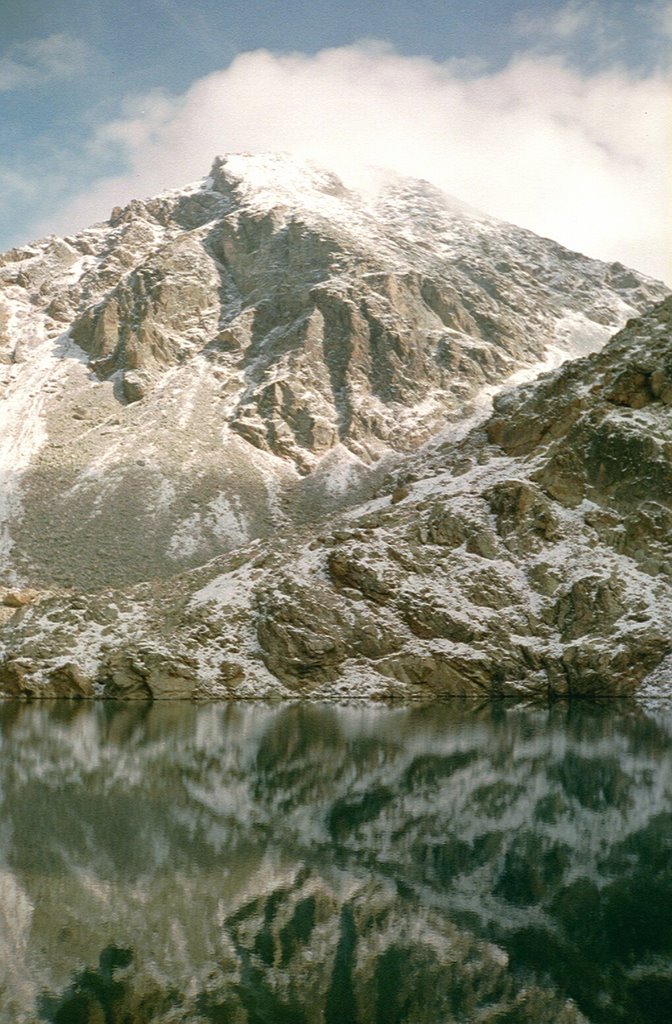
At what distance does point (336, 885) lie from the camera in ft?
61.1

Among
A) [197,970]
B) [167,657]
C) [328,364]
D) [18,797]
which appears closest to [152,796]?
[18,797]

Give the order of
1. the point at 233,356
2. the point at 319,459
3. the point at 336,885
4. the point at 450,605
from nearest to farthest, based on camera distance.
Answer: the point at 336,885
the point at 450,605
the point at 319,459
the point at 233,356

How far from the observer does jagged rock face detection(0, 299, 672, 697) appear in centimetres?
6431

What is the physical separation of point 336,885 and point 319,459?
12087 cm

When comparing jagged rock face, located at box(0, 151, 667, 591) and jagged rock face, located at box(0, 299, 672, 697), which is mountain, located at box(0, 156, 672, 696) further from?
jagged rock face, located at box(0, 151, 667, 591)

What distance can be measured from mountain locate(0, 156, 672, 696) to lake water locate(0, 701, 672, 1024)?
2910 cm

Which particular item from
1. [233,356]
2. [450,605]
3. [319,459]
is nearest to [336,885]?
[450,605]

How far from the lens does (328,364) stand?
501 feet

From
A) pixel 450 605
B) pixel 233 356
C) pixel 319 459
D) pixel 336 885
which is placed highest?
pixel 233 356

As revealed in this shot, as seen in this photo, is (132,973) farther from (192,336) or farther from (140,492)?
(192,336)

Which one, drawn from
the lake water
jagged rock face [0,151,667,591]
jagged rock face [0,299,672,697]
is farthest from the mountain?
the lake water

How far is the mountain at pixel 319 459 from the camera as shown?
214 feet

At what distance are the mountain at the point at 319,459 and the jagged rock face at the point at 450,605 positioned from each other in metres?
0.17

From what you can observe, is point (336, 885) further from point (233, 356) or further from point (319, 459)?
point (233, 356)
